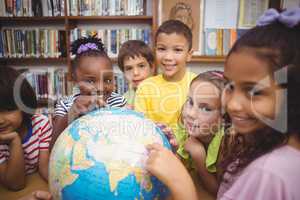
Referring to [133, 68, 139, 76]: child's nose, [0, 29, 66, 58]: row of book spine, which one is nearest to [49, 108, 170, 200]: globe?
[133, 68, 139, 76]: child's nose

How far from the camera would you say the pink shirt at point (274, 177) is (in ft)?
2.21

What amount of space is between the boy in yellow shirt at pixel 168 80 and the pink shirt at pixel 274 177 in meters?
1.12

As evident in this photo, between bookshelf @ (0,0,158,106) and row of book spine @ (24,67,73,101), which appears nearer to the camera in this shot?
bookshelf @ (0,0,158,106)

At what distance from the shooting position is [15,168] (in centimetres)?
112

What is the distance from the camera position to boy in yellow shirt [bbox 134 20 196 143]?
188cm

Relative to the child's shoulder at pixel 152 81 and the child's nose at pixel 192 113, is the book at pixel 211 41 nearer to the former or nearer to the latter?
the child's shoulder at pixel 152 81

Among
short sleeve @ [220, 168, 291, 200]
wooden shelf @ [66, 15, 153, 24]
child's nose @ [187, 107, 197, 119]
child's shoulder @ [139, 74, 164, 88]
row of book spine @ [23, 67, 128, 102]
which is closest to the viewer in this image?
short sleeve @ [220, 168, 291, 200]

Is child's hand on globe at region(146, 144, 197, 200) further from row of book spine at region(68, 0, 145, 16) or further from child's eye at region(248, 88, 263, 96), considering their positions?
row of book spine at region(68, 0, 145, 16)

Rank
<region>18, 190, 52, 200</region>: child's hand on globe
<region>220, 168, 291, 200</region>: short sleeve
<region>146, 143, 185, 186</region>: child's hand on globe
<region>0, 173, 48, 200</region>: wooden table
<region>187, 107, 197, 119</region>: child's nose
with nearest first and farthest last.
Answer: <region>220, 168, 291, 200</region>: short sleeve
<region>146, 143, 185, 186</region>: child's hand on globe
<region>18, 190, 52, 200</region>: child's hand on globe
<region>0, 173, 48, 200</region>: wooden table
<region>187, 107, 197, 119</region>: child's nose

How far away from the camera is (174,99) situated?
6.27ft

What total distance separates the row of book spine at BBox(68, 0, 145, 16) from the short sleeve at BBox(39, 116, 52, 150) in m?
2.33

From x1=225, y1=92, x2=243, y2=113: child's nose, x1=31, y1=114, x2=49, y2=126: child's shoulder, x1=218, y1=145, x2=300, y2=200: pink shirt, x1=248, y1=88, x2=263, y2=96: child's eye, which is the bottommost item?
x1=31, y1=114, x2=49, y2=126: child's shoulder

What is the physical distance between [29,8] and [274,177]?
3.55 metres

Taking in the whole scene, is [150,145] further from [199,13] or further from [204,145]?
[199,13]
